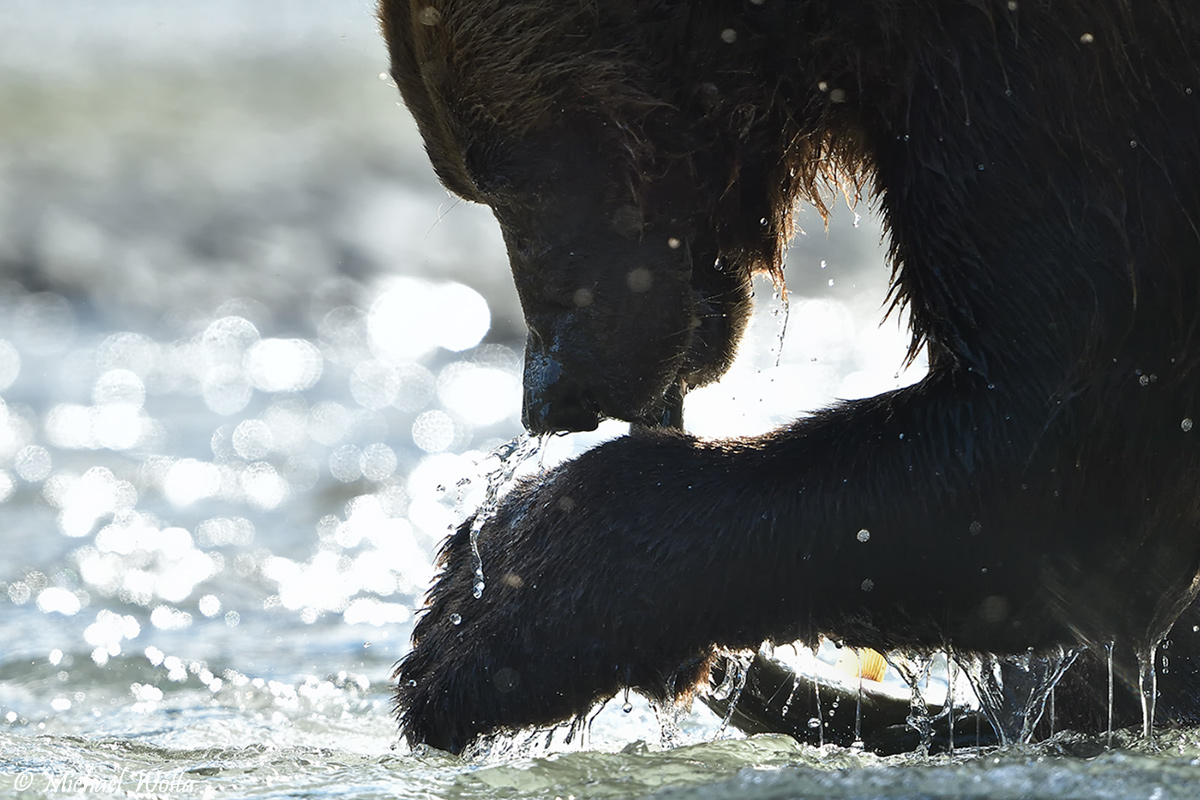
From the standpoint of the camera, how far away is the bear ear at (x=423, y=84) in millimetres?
3057

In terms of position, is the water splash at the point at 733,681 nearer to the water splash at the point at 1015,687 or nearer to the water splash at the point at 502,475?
the water splash at the point at 1015,687

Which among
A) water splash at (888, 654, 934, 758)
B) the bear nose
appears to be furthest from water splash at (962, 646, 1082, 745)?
the bear nose

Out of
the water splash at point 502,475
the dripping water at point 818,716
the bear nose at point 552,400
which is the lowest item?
the dripping water at point 818,716

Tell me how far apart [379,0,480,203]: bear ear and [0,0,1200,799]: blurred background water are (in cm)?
55

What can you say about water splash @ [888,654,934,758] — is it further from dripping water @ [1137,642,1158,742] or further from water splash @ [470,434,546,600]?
water splash @ [470,434,546,600]

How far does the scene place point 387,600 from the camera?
17.1 feet

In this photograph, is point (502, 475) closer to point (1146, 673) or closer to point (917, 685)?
point (917, 685)

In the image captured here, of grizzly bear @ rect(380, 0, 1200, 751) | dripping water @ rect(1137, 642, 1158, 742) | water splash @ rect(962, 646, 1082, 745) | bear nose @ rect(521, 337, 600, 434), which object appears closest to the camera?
grizzly bear @ rect(380, 0, 1200, 751)

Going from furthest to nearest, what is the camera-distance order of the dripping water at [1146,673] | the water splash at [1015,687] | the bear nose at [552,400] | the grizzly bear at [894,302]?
the bear nose at [552,400] < the water splash at [1015,687] < the dripping water at [1146,673] < the grizzly bear at [894,302]

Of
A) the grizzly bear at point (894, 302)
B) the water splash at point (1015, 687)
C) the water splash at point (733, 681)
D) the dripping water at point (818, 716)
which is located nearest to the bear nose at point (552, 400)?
the grizzly bear at point (894, 302)

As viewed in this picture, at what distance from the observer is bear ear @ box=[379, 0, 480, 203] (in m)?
3.06

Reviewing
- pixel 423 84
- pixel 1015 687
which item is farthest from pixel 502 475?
pixel 1015 687

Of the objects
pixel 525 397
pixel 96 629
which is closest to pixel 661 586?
pixel 525 397

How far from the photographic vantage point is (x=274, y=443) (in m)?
7.29
